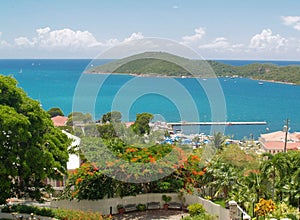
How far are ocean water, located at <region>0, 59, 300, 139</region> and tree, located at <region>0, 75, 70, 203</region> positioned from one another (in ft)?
9.77

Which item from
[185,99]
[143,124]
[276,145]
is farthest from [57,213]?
[276,145]

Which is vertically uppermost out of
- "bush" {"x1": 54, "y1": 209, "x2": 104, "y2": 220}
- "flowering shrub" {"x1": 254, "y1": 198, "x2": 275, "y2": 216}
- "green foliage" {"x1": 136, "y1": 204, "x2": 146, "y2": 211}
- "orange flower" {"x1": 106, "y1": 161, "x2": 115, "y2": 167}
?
"orange flower" {"x1": 106, "y1": 161, "x2": 115, "y2": 167}

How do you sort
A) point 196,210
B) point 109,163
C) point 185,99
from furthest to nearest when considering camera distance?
point 185,99 → point 109,163 → point 196,210

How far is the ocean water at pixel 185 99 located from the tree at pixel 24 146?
9.77 ft

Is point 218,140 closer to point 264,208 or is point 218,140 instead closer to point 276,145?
point 264,208

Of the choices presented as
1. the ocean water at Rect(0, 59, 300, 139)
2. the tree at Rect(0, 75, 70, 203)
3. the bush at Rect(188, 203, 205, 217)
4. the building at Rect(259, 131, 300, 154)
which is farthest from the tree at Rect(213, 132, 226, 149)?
the building at Rect(259, 131, 300, 154)

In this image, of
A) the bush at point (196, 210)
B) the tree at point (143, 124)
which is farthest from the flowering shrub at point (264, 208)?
the tree at point (143, 124)

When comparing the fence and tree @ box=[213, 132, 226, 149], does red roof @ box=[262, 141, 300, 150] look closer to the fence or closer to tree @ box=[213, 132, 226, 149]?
tree @ box=[213, 132, 226, 149]

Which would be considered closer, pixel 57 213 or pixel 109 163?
pixel 57 213

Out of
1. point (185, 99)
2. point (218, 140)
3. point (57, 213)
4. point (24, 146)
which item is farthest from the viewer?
point (185, 99)

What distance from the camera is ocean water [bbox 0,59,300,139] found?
13075 millimetres

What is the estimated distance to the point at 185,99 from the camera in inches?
627

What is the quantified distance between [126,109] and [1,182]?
837 cm

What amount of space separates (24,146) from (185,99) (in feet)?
28.8
